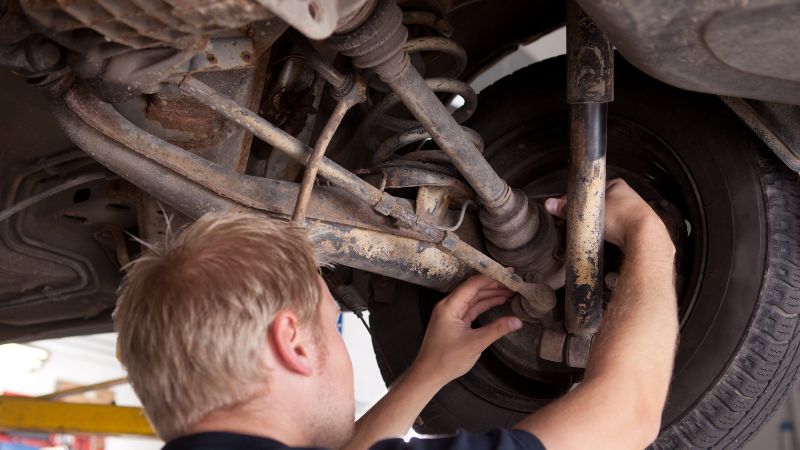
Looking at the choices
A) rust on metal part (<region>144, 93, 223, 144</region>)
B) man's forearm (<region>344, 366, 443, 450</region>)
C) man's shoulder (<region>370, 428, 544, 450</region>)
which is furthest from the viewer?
man's forearm (<region>344, 366, 443, 450</region>)

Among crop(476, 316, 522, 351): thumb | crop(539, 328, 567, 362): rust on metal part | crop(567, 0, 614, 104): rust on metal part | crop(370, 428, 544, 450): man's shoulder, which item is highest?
crop(567, 0, 614, 104): rust on metal part

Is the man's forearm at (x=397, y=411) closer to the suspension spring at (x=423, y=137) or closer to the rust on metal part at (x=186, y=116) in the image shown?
the suspension spring at (x=423, y=137)

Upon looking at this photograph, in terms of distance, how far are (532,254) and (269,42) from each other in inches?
23.1

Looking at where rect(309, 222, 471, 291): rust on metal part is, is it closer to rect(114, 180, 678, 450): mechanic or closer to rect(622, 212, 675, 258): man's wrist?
rect(114, 180, 678, 450): mechanic

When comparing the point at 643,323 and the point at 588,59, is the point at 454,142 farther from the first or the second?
the point at 643,323

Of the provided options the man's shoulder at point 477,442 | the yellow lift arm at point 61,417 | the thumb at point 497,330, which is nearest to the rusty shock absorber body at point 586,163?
the thumb at point 497,330

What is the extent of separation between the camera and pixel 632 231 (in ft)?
4.11

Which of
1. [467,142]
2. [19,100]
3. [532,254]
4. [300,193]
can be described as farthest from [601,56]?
[19,100]

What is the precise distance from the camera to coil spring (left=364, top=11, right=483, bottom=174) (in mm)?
1280

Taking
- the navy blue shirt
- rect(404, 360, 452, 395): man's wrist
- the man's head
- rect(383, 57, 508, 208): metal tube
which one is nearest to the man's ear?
the man's head

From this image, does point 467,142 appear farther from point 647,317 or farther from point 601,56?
point 647,317

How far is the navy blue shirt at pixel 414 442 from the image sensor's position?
846 mm

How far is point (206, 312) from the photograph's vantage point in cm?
95

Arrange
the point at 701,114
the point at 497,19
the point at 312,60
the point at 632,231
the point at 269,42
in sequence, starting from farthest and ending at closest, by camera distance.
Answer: the point at 497,19
the point at 701,114
the point at 632,231
the point at 312,60
the point at 269,42
